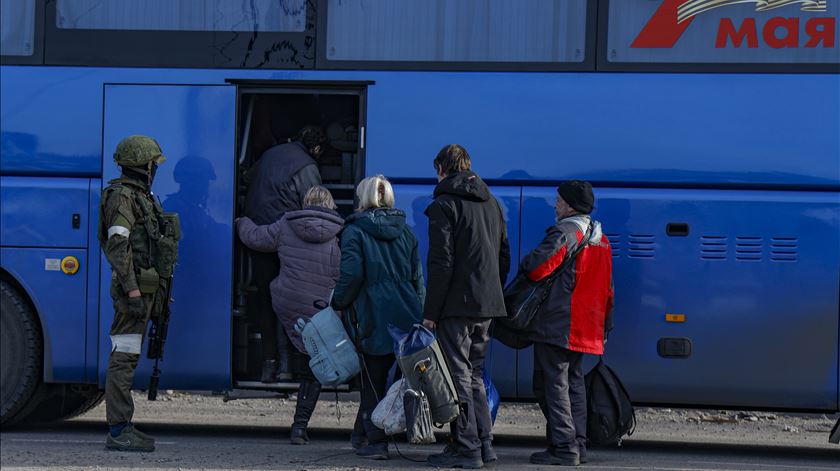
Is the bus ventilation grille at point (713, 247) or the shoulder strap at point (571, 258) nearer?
the shoulder strap at point (571, 258)

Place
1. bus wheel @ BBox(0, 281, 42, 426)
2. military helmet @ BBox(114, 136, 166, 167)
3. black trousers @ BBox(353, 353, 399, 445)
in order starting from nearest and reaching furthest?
1. black trousers @ BBox(353, 353, 399, 445)
2. military helmet @ BBox(114, 136, 166, 167)
3. bus wheel @ BBox(0, 281, 42, 426)

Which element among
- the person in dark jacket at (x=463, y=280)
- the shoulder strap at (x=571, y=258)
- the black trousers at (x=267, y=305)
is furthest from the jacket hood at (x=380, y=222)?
the black trousers at (x=267, y=305)

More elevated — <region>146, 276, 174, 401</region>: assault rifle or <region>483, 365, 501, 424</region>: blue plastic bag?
<region>146, 276, 174, 401</region>: assault rifle

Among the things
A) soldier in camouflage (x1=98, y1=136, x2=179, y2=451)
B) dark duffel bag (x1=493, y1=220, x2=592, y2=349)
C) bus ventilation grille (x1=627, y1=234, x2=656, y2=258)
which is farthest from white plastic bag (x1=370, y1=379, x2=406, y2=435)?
bus ventilation grille (x1=627, y1=234, x2=656, y2=258)

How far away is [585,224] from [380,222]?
1253 mm

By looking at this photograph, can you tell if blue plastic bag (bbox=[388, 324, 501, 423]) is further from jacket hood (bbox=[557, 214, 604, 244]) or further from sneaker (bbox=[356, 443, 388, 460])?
jacket hood (bbox=[557, 214, 604, 244])

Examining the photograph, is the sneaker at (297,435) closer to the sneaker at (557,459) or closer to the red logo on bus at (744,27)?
the sneaker at (557,459)

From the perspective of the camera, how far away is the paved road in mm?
7773

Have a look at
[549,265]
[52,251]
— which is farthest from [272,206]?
[549,265]

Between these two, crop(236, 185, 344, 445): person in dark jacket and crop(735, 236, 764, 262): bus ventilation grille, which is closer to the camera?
crop(735, 236, 764, 262): bus ventilation grille

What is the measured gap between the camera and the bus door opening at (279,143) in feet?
28.6

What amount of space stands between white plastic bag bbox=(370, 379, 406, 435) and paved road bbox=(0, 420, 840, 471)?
27 centimetres

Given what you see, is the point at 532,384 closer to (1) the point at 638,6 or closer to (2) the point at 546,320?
(2) the point at 546,320

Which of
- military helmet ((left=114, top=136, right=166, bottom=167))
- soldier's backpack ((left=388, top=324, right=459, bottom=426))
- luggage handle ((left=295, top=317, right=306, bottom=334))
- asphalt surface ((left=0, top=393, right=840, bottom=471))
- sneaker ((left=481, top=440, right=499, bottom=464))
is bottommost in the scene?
asphalt surface ((left=0, top=393, right=840, bottom=471))
